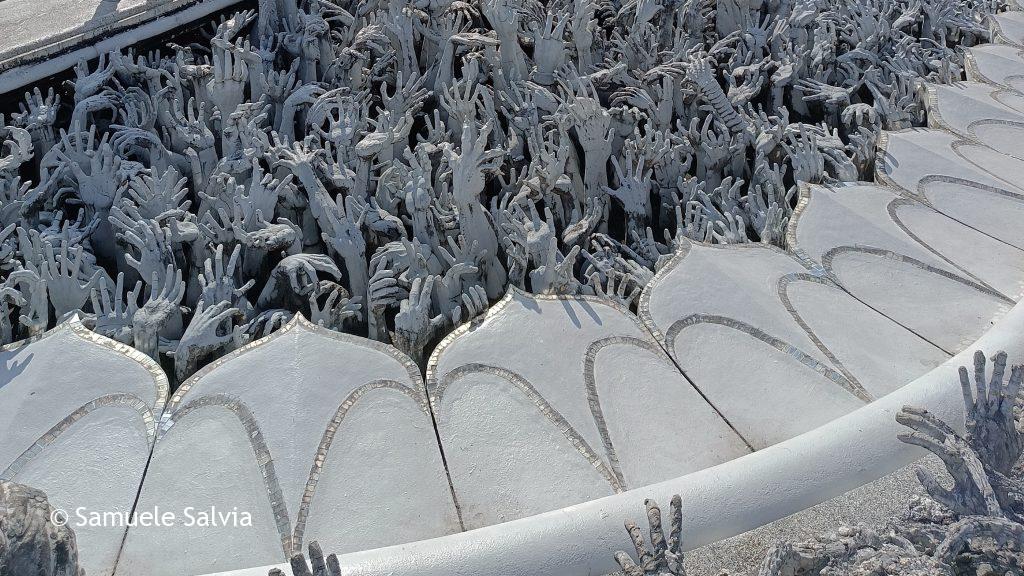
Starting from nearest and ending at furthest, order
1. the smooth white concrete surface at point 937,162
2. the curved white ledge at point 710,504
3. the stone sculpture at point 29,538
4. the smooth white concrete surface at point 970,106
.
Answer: the stone sculpture at point 29,538 < the curved white ledge at point 710,504 < the smooth white concrete surface at point 937,162 < the smooth white concrete surface at point 970,106

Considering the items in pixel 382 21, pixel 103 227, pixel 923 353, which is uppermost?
pixel 382 21

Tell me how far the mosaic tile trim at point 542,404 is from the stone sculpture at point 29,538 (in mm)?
2493

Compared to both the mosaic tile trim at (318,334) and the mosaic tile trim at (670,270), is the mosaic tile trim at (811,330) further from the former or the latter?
the mosaic tile trim at (318,334)

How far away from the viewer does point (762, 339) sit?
256 inches

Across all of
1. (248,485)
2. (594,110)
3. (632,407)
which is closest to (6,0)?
(594,110)

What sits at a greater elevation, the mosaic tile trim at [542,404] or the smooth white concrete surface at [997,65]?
the smooth white concrete surface at [997,65]

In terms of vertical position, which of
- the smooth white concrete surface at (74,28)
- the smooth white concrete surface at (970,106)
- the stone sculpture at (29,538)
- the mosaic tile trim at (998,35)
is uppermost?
the smooth white concrete surface at (74,28)

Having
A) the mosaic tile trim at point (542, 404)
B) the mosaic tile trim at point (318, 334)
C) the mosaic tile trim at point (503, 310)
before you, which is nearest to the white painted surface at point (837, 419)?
the mosaic tile trim at point (503, 310)

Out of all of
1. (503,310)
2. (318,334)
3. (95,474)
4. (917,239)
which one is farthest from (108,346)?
(917,239)

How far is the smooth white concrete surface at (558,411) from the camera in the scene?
17.9 feet

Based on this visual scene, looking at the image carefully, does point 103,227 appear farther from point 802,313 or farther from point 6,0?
point 802,313

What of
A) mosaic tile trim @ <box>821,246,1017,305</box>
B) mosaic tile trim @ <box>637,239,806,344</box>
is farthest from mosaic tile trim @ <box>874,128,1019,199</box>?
mosaic tile trim @ <box>637,239,806,344</box>

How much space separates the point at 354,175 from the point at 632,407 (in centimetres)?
345

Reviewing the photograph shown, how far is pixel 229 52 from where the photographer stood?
9008 mm
